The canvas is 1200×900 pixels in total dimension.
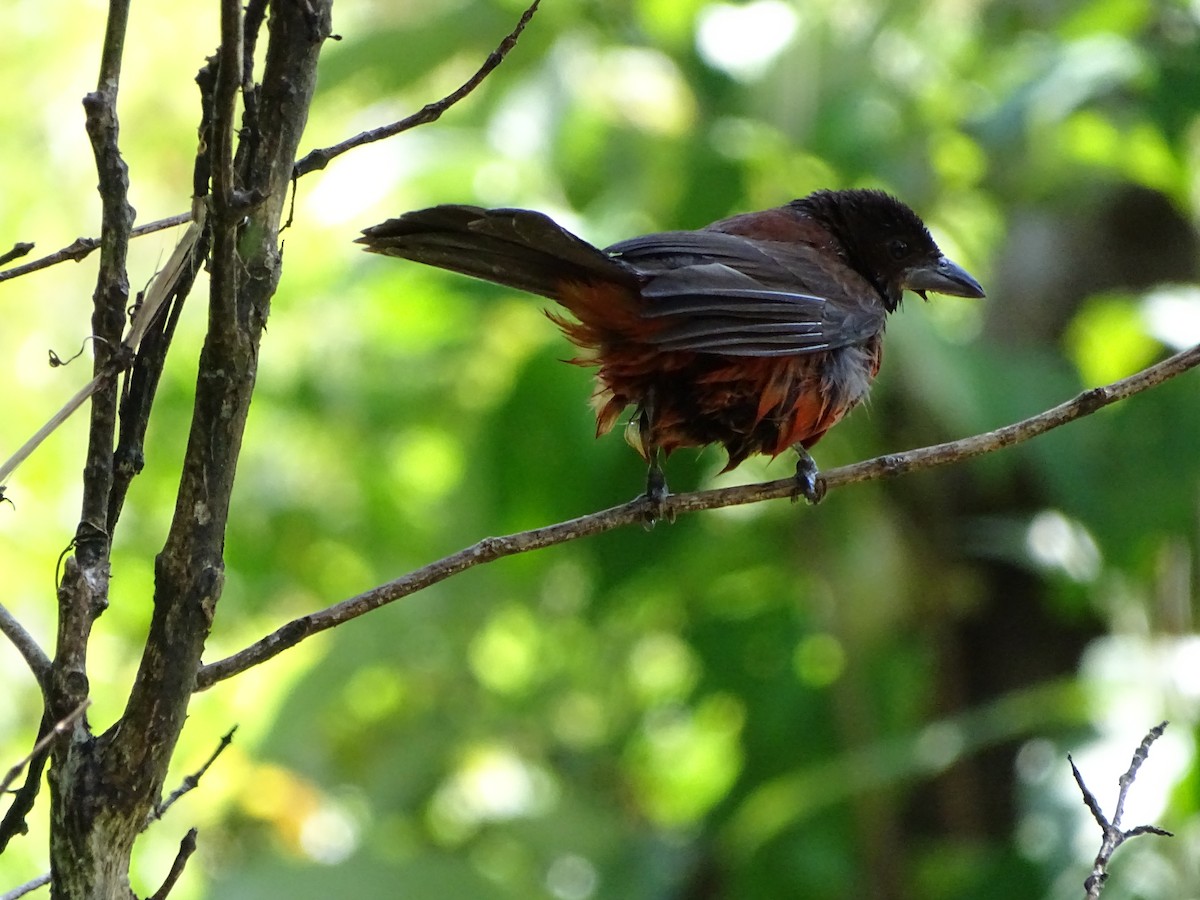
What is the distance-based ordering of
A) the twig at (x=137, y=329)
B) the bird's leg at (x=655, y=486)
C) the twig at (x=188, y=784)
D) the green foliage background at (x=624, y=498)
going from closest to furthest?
the twig at (x=137, y=329) < the twig at (x=188, y=784) < the bird's leg at (x=655, y=486) < the green foliage background at (x=624, y=498)

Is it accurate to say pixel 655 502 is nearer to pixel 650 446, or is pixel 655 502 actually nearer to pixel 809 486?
pixel 809 486

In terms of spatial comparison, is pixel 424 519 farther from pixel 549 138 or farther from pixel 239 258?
pixel 239 258

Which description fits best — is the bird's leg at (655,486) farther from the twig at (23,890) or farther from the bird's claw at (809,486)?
the twig at (23,890)

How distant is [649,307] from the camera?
11.0 feet

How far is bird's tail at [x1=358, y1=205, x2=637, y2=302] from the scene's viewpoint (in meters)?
2.74

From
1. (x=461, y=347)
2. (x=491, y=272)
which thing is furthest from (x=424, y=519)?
(x=491, y=272)

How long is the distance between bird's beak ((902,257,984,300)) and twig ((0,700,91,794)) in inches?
138

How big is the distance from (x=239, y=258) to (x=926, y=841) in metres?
5.71

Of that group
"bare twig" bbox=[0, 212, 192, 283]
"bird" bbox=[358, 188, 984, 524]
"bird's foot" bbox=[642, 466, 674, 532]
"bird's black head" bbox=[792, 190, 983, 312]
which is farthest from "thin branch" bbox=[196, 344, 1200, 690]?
"bird's black head" bbox=[792, 190, 983, 312]

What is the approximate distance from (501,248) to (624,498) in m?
2.18

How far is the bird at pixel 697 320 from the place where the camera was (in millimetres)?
2996

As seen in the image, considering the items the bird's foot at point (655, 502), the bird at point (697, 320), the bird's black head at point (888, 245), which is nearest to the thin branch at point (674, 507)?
the bird's foot at point (655, 502)

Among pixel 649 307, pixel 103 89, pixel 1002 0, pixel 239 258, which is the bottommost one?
pixel 239 258

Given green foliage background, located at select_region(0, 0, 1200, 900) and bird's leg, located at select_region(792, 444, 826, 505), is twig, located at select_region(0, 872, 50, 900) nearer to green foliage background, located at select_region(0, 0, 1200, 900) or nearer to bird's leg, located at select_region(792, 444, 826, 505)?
bird's leg, located at select_region(792, 444, 826, 505)
